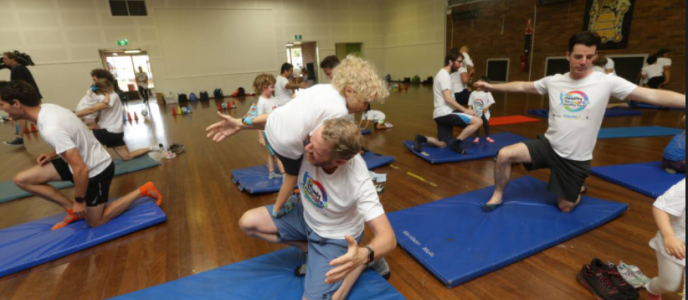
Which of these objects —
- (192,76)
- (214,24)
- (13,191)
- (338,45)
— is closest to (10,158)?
(13,191)

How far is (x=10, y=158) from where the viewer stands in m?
5.75

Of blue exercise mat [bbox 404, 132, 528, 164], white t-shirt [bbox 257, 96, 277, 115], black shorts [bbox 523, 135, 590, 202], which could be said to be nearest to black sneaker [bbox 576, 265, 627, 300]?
black shorts [bbox 523, 135, 590, 202]

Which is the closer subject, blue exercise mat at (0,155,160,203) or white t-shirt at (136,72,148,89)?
blue exercise mat at (0,155,160,203)

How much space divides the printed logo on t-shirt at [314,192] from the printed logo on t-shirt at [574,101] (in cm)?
227

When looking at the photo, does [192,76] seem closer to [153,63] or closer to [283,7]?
[153,63]

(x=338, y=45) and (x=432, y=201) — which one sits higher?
(x=338, y=45)

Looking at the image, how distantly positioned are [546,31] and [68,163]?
13037 millimetres

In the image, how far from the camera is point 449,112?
4.73 meters

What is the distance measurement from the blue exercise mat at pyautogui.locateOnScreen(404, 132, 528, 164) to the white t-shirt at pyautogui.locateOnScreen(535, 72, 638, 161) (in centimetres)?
163

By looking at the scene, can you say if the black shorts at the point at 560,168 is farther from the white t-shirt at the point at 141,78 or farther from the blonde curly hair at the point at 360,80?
the white t-shirt at the point at 141,78

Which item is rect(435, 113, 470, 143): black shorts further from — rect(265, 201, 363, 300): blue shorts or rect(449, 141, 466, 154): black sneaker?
rect(265, 201, 363, 300): blue shorts

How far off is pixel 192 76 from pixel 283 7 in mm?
5277

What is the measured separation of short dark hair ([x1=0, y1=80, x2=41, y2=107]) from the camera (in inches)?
98.7

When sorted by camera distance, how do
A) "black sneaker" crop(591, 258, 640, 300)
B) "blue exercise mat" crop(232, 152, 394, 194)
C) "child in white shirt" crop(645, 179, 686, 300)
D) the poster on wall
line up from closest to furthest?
"child in white shirt" crop(645, 179, 686, 300)
"black sneaker" crop(591, 258, 640, 300)
"blue exercise mat" crop(232, 152, 394, 194)
the poster on wall
